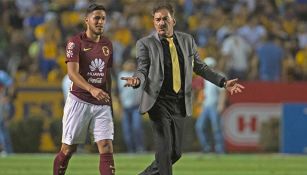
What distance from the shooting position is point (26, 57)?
87.6 ft

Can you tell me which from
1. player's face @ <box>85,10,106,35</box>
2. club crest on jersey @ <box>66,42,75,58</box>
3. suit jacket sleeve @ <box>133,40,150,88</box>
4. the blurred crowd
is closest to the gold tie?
suit jacket sleeve @ <box>133,40,150,88</box>

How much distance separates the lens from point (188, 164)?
19.9 meters

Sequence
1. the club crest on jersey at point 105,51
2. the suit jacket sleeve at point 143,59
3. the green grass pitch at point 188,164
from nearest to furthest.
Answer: the suit jacket sleeve at point 143,59 < the club crest on jersey at point 105,51 < the green grass pitch at point 188,164

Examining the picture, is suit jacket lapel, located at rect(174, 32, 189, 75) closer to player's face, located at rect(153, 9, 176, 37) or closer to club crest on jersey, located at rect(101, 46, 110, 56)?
player's face, located at rect(153, 9, 176, 37)

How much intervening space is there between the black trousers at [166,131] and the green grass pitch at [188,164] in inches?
195

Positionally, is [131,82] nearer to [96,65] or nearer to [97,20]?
[96,65]

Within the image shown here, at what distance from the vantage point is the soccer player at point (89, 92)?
12156 mm

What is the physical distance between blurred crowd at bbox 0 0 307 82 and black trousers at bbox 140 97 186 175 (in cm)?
1248

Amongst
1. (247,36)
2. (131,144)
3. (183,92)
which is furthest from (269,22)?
(183,92)

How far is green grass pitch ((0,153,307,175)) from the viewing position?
58.0 ft

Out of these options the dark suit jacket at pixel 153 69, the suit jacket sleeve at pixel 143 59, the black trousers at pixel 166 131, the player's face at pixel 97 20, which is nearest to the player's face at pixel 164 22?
the dark suit jacket at pixel 153 69

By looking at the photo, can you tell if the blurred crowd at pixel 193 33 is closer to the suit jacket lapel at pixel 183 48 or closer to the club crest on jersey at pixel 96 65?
the suit jacket lapel at pixel 183 48

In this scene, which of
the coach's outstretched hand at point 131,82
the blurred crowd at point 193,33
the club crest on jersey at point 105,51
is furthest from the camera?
the blurred crowd at point 193,33

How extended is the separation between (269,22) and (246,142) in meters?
4.70
